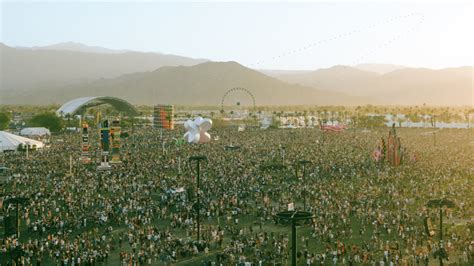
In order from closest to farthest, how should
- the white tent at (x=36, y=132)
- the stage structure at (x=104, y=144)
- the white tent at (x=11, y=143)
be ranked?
the stage structure at (x=104, y=144) < the white tent at (x=11, y=143) < the white tent at (x=36, y=132)

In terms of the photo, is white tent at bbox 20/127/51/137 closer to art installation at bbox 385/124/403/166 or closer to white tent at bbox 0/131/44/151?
white tent at bbox 0/131/44/151

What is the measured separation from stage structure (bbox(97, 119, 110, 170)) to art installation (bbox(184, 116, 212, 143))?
22350 mm

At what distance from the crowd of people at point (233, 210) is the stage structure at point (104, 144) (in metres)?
1.43

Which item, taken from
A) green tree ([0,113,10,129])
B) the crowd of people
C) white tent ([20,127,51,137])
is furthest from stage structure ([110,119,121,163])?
green tree ([0,113,10,129])

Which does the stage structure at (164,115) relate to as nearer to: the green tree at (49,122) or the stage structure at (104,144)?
the green tree at (49,122)

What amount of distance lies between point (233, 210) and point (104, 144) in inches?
998

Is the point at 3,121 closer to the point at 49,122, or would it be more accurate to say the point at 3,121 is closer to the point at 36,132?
the point at 49,122

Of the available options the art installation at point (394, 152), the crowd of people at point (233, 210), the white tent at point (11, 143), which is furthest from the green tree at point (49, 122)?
the art installation at point (394, 152)

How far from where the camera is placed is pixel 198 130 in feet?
281

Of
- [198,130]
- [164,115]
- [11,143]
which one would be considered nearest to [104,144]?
[11,143]

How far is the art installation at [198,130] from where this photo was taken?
84875 millimetres

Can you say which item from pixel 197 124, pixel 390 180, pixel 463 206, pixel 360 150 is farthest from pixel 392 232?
pixel 197 124

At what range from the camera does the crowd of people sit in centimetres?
3078

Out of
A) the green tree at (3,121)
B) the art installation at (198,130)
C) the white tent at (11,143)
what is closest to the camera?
the white tent at (11,143)
